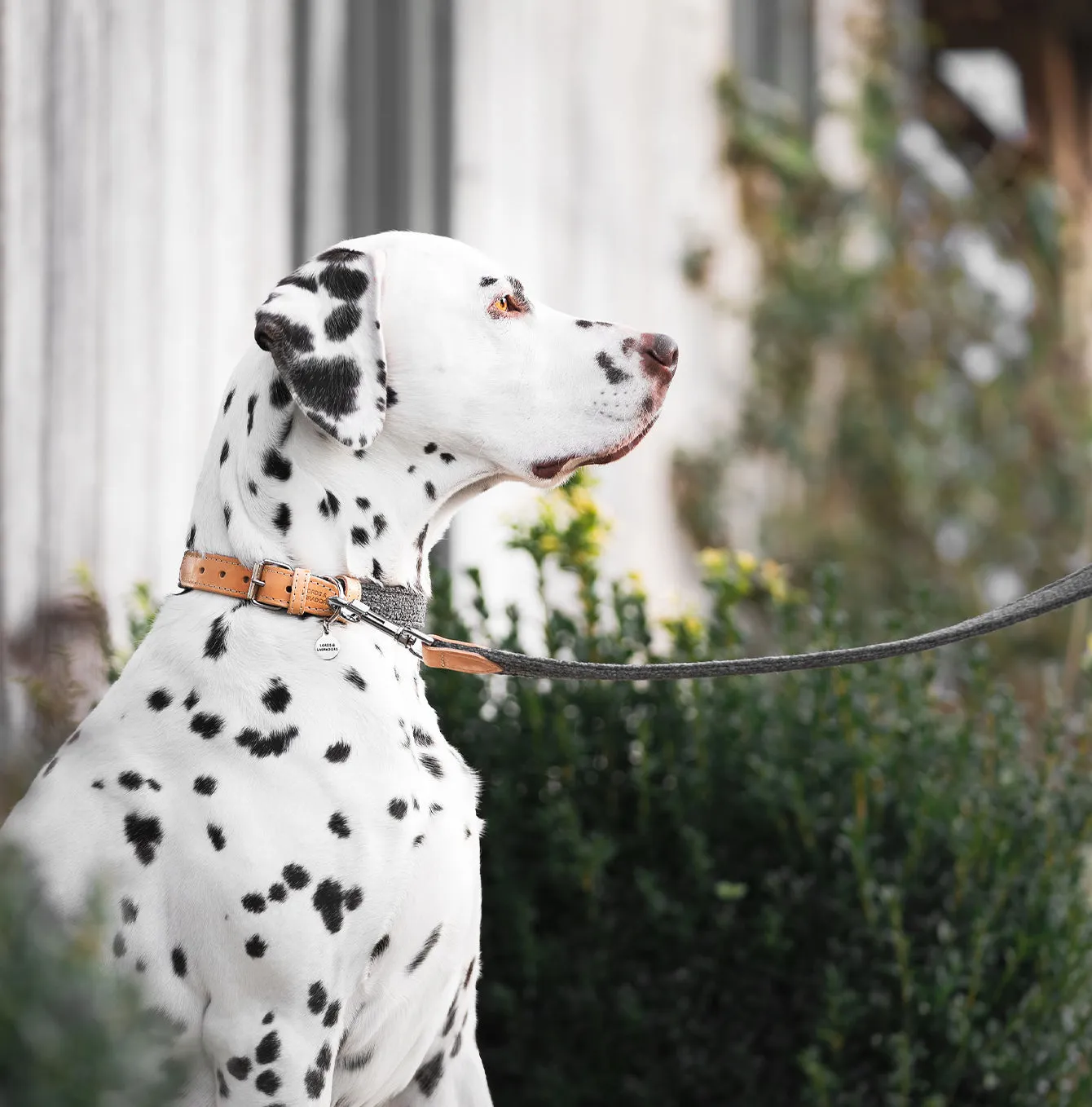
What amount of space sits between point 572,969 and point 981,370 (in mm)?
7100

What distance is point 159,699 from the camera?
1753 millimetres

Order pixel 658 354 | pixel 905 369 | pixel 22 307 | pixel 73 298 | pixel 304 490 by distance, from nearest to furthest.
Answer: pixel 304 490
pixel 658 354
pixel 22 307
pixel 73 298
pixel 905 369

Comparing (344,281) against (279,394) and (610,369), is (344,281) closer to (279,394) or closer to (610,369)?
(279,394)

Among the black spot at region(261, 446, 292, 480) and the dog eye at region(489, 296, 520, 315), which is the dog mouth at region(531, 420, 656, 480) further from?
the black spot at region(261, 446, 292, 480)

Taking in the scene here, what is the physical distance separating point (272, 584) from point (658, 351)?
0.69m

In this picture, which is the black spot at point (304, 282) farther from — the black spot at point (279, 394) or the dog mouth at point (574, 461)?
the dog mouth at point (574, 461)

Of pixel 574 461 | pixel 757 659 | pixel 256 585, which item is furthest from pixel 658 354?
pixel 256 585

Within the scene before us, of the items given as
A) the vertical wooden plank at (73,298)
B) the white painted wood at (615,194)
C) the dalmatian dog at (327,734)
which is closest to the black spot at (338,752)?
the dalmatian dog at (327,734)

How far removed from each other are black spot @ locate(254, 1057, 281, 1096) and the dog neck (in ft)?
2.06

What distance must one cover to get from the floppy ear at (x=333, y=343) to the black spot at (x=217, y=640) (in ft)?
0.94

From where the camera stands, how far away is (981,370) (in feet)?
29.1

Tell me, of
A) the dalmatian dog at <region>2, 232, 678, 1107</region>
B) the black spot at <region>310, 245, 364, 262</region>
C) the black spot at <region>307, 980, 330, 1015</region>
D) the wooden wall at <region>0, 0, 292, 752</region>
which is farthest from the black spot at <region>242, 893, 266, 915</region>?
the wooden wall at <region>0, 0, 292, 752</region>

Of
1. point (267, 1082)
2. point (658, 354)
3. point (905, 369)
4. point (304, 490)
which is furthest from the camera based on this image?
point (905, 369)

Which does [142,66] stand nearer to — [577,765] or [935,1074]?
[577,765]
